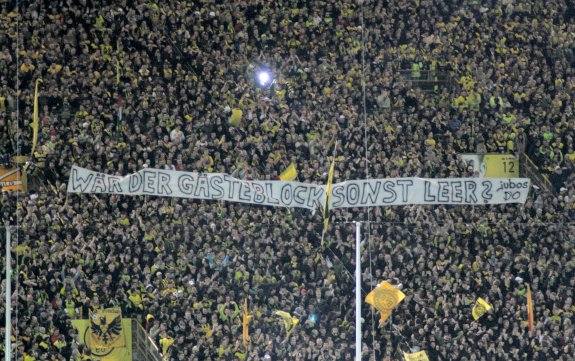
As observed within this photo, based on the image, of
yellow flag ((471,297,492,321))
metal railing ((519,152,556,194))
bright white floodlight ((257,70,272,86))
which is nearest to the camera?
yellow flag ((471,297,492,321))

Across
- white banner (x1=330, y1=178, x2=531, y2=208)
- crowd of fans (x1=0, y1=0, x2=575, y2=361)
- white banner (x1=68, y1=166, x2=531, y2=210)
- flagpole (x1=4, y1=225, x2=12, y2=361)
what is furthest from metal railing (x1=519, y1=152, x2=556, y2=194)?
flagpole (x1=4, y1=225, x2=12, y2=361)

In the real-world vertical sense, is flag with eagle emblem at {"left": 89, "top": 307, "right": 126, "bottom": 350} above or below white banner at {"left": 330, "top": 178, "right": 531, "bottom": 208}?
below

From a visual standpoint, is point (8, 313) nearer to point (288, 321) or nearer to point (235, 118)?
point (288, 321)

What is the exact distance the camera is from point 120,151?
1187 inches

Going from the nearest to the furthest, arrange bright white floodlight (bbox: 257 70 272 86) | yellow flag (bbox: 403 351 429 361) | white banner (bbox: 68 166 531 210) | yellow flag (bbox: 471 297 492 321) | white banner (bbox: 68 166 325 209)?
yellow flag (bbox: 403 351 429 361)
yellow flag (bbox: 471 297 492 321)
white banner (bbox: 68 166 325 209)
white banner (bbox: 68 166 531 210)
bright white floodlight (bbox: 257 70 272 86)

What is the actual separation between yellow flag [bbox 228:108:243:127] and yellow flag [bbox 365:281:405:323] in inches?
260

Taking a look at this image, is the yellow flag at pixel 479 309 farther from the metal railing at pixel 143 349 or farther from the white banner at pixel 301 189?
the metal railing at pixel 143 349

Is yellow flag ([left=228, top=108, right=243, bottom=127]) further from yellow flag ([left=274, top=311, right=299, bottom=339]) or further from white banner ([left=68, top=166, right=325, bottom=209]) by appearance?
yellow flag ([left=274, top=311, right=299, bottom=339])

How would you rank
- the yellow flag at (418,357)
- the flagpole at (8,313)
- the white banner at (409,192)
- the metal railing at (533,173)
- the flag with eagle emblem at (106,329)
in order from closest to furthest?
→ the flagpole at (8,313) → the flag with eagle emblem at (106,329) → the yellow flag at (418,357) → the white banner at (409,192) → the metal railing at (533,173)

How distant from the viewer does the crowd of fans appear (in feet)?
88.4

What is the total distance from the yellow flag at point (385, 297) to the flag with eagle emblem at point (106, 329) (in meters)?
4.76

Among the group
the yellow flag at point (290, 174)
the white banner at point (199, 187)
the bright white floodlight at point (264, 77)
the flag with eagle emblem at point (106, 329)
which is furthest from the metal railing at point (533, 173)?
the flag with eagle emblem at point (106, 329)

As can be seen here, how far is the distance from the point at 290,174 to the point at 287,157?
0.63 metres

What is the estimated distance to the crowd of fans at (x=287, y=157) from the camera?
26.9 metres
